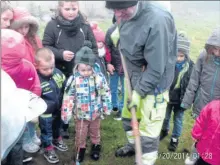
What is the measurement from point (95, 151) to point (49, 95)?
101cm

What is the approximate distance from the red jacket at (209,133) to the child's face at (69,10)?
2005 mm

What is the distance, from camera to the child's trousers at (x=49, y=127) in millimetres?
3715

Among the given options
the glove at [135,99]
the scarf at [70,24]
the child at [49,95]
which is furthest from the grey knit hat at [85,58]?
the glove at [135,99]

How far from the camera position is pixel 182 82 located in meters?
3.99

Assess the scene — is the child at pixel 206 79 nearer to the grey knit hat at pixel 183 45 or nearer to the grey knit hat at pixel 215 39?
the grey knit hat at pixel 215 39

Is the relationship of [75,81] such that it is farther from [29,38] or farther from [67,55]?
[29,38]

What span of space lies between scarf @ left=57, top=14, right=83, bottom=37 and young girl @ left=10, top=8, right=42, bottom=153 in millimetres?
322

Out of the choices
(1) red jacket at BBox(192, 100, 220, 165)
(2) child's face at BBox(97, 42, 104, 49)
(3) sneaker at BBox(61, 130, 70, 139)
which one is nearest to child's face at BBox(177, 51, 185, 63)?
(1) red jacket at BBox(192, 100, 220, 165)

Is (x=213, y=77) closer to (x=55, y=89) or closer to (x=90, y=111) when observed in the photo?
(x=90, y=111)

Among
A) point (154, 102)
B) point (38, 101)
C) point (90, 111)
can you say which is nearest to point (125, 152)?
point (90, 111)

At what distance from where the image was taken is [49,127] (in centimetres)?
377

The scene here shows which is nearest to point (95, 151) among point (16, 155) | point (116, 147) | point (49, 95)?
point (116, 147)

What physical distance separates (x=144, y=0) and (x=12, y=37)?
1329 mm

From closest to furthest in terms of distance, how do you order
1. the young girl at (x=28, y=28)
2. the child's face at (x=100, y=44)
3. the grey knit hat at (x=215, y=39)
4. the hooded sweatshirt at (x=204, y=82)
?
the grey knit hat at (x=215, y=39)
the hooded sweatshirt at (x=204, y=82)
the young girl at (x=28, y=28)
the child's face at (x=100, y=44)
